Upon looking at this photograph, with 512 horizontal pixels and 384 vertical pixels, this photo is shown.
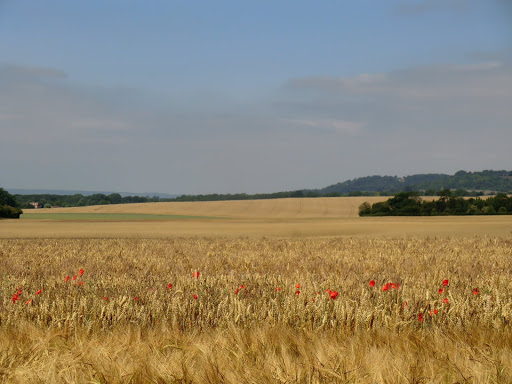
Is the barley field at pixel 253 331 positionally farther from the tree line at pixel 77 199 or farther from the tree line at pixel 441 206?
the tree line at pixel 77 199

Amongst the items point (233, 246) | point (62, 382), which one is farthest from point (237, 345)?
point (233, 246)

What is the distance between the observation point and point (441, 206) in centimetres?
7025

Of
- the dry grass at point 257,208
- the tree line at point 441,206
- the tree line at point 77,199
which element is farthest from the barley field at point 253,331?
the tree line at point 77,199

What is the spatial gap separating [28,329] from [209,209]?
82183 millimetres

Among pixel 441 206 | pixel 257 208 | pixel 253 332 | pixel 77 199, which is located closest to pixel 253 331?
pixel 253 332

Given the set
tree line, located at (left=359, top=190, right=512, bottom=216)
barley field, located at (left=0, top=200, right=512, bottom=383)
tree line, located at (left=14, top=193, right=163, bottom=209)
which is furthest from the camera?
tree line, located at (left=14, top=193, right=163, bottom=209)

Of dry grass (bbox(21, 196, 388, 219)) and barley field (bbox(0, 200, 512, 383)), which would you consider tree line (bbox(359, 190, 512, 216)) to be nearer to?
dry grass (bbox(21, 196, 388, 219))

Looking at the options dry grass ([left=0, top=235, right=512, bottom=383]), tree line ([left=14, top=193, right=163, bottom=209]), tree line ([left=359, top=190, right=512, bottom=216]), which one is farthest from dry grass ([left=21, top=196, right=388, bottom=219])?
dry grass ([left=0, top=235, right=512, bottom=383])

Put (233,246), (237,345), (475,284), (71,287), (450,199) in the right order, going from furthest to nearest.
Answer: (450,199) → (233,246) → (475,284) → (71,287) → (237,345)

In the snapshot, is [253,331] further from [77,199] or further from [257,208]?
[77,199]

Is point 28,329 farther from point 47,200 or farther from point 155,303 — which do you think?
point 47,200

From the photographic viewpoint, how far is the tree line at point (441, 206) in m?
67.7

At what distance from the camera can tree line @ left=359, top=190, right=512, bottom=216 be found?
2665 inches

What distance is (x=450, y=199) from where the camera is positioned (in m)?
71.5
